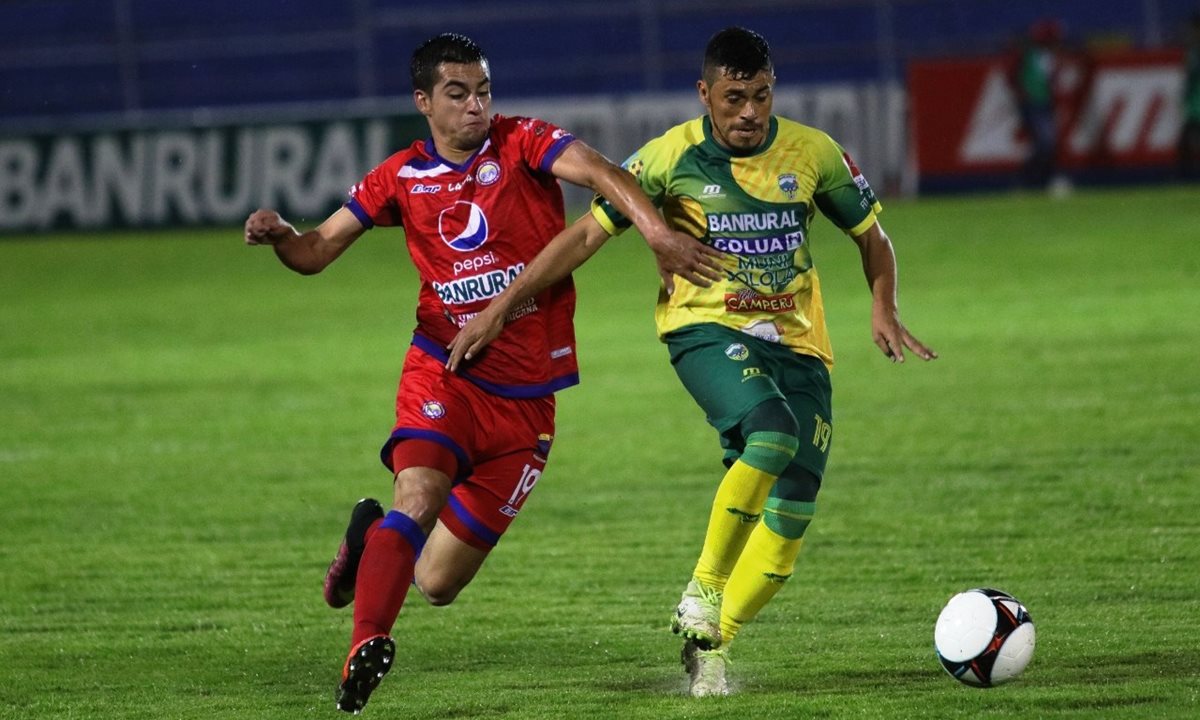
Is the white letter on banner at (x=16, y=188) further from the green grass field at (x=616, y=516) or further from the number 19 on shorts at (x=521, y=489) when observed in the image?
the number 19 on shorts at (x=521, y=489)

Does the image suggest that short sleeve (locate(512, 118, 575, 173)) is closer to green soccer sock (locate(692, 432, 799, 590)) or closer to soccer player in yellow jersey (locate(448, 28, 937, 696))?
soccer player in yellow jersey (locate(448, 28, 937, 696))

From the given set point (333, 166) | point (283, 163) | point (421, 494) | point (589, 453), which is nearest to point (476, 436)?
point (421, 494)

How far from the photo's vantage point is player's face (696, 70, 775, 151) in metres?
5.62

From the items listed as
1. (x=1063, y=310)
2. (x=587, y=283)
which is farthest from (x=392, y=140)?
(x=1063, y=310)

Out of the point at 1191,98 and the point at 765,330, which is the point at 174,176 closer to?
the point at 1191,98

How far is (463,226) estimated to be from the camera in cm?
580

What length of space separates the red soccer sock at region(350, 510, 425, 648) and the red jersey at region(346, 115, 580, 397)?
0.64 metres

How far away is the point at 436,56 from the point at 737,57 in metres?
0.88

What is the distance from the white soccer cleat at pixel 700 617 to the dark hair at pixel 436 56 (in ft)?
5.40

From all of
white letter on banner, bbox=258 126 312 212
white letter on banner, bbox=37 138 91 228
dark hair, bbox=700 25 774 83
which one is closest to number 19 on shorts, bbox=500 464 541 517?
dark hair, bbox=700 25 774 83

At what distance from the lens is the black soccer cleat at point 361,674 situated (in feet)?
15.9

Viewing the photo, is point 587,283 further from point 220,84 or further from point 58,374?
point 220,84

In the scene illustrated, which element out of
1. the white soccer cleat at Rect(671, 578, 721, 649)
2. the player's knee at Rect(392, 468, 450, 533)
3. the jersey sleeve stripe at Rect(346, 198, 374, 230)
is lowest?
the white soccer cleat at Rect(671, 578, 721, 649)

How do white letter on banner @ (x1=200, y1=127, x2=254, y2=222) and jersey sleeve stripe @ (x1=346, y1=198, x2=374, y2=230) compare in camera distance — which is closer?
jersey sleeve stripe @ (x1=346, y1=198, x2=374, y2=230)
